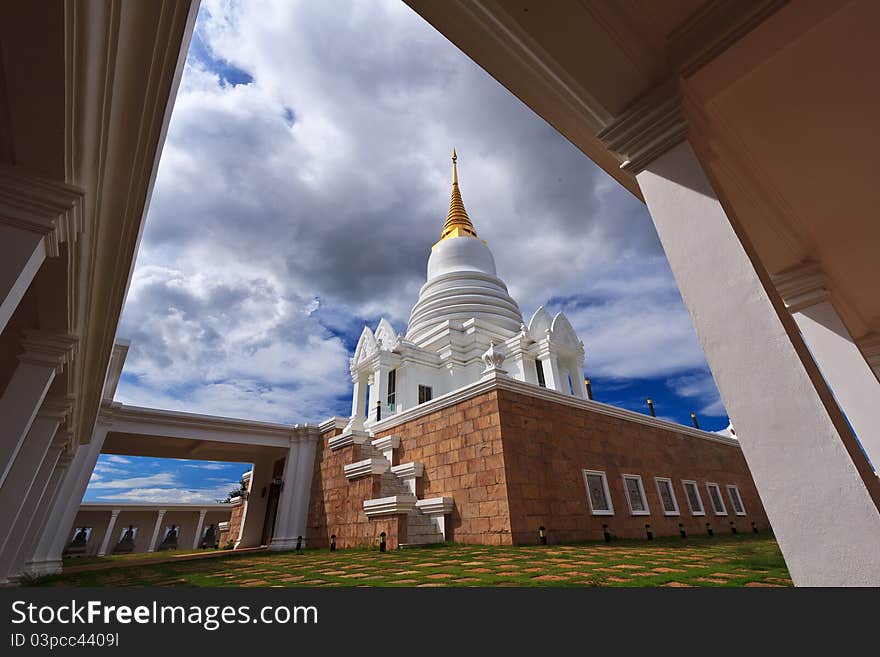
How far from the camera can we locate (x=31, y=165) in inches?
115

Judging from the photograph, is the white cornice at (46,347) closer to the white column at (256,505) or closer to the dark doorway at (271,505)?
the dark doorway at (271,505)

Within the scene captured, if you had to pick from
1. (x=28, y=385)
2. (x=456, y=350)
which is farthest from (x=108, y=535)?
(x=28, y=385)

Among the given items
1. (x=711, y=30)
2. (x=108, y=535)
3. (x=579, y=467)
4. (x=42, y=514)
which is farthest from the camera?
(x=108, y=535)

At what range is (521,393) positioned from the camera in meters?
8.23

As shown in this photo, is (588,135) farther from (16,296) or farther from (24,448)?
(24,448)

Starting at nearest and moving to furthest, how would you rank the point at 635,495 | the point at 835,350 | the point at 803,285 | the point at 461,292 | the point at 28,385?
the point at 28,385
the point at 803,285
the point at 835,350
the point at 635,495
the point at 461,292

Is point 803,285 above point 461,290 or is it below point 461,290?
below

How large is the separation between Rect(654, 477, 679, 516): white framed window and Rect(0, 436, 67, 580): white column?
38.9 ft

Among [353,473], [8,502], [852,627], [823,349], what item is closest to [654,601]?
[852,627]

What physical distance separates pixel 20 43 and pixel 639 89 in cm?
354

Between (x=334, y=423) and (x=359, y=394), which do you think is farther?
(x=359, y=394)

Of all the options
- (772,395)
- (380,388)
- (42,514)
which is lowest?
(772,395)

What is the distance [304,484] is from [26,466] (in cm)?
651

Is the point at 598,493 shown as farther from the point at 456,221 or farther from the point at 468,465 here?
the point at 456,221
